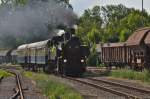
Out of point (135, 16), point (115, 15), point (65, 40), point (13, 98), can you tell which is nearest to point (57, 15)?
point (65, 40)

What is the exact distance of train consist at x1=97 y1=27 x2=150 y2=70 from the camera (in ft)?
112

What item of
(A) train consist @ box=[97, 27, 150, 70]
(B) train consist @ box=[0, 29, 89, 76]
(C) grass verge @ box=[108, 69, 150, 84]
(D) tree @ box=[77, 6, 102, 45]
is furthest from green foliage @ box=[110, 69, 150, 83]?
(D) tree @ box=[77, 6, 102, 45]

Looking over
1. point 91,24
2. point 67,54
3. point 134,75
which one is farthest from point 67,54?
point 91,24

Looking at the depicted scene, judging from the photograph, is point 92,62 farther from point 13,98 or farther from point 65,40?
point 13,98

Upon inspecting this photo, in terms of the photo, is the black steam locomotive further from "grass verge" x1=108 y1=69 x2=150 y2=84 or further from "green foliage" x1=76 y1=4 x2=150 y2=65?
"green foliage" x1=76 y1=4 x2=150 y2=65

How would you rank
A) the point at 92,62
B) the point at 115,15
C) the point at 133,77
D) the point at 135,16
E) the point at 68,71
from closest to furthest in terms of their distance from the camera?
1. the point at 133,77
2. the point at 68,71
3. the point at 92,62
4. the point at 135,16
5. the point at 115,15

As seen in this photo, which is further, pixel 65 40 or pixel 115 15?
pixel 115 15

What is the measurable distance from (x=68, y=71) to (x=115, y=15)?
107872 mm

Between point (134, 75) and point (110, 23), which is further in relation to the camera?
point (110, 23)

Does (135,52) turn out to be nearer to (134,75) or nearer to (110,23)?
(134,75)


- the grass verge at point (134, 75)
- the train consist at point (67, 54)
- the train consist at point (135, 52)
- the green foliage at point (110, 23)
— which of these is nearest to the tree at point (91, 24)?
the green foliage at point (110, 23)

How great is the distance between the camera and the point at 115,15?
460ft

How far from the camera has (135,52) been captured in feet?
120

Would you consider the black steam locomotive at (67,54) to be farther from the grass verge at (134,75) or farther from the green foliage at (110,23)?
the green foliage at (110,23)
